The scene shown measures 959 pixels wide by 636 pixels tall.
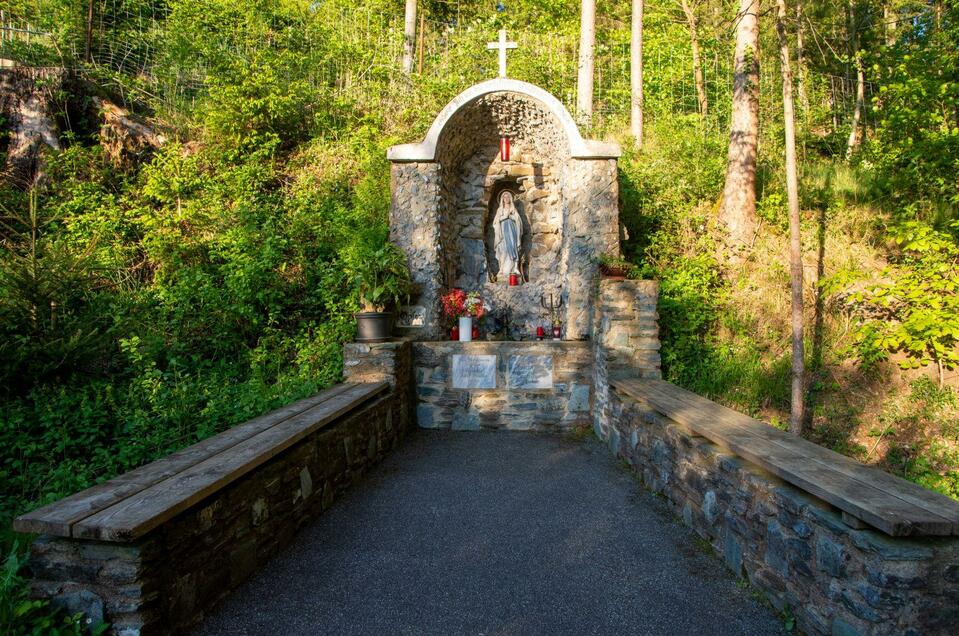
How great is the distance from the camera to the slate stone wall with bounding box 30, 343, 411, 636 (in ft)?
5.43

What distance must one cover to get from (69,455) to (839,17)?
43.5ft

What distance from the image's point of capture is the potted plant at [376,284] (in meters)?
4.86

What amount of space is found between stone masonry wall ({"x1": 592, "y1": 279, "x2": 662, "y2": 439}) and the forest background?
1.15m

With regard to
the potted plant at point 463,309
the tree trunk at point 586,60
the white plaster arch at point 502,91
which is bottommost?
the potted plant at point 463,309

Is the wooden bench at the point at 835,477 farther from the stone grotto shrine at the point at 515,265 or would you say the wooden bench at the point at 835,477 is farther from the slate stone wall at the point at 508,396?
A: the slate stone wall at the point at 508,396

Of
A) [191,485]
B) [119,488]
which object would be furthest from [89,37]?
[191,485]

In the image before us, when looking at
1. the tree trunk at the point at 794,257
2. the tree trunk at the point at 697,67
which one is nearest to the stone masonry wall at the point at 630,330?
the tree trunk at the point at 794,257

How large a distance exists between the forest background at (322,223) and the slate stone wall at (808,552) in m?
2.52

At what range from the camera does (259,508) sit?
243cm

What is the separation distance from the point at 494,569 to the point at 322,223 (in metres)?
5.35

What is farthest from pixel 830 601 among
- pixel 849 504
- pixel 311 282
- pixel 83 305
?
pixel 83 305

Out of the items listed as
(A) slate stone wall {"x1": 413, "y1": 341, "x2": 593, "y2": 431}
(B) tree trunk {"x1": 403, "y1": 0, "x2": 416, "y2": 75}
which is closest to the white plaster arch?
(A) slate stone wall {"x1": 413, "y1": 341, "x2": 593, "y2": 431}

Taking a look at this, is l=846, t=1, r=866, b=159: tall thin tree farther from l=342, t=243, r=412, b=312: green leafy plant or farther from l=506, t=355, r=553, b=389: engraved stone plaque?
l=342, t=243, r=412, b=312: green leafy plant

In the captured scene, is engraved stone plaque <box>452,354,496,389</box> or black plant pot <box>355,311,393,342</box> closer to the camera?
black plant pot <box>355,311,393,342</box>
